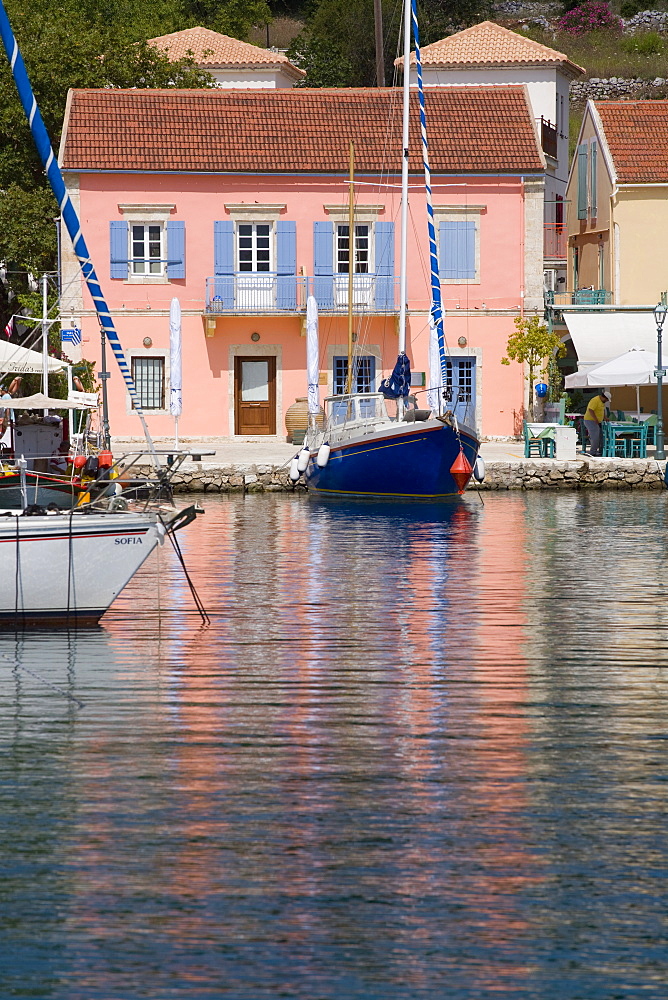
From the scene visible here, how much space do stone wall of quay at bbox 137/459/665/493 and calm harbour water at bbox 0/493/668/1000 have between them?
1422cm

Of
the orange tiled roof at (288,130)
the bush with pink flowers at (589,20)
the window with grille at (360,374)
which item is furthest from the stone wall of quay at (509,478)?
the bush with pink flowers at (589,20)

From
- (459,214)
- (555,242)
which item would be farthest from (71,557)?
(555,242)

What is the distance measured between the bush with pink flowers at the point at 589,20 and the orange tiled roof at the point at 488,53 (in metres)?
18.0

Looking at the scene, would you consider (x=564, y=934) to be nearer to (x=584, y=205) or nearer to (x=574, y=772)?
(x=574, y=772)

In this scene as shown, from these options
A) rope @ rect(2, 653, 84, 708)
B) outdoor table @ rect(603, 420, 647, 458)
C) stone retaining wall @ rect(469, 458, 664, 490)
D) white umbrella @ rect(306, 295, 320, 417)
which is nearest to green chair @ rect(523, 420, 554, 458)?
outdoor table @ rect(603, 420, 647, 458)

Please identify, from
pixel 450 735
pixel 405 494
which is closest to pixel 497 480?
pixel 405 494

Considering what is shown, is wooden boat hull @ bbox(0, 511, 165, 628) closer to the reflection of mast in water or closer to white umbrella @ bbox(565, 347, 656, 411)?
the reflection of mast in water

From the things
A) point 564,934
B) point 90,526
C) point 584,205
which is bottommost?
point 564,934

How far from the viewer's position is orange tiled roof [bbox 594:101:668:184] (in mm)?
41656

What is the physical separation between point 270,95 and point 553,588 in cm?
2569

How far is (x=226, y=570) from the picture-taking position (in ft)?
68.5

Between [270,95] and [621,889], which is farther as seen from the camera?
[270,95]

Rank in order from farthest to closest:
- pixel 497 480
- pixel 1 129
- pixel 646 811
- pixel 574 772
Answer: pixel 1 129 → pixel 497 480 → pixel 574 772 → pixel 646 811

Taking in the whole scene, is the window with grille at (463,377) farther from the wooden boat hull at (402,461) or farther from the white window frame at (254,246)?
the wooden boat hull at (402,461)
